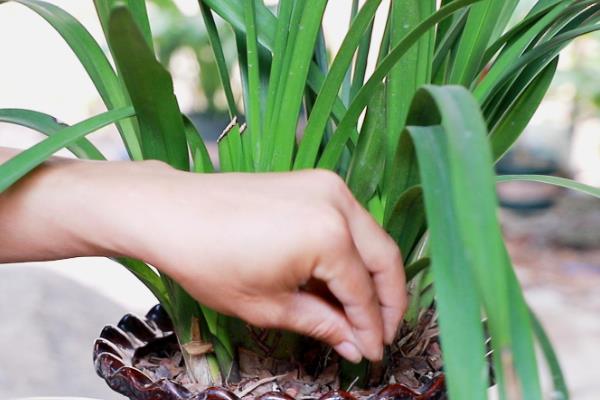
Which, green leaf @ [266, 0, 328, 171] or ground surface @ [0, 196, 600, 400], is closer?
green leaf @ [266, 0, 328, 171]

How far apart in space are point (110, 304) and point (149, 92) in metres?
1.10

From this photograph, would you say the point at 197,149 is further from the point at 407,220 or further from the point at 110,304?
the point at 110,304

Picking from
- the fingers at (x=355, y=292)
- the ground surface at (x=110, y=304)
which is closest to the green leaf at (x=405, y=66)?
the fingers at (x=355, y=292)

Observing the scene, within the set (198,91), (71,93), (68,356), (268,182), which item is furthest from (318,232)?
(71,93)

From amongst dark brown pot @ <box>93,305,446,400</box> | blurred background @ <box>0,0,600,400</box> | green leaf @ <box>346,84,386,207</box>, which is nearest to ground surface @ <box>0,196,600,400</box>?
blurred background @ <box>0,0,600,400</box>

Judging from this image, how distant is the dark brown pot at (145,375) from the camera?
15.1 inches

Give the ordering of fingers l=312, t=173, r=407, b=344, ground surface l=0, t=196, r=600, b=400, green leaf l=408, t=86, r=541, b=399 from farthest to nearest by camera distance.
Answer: ground surface l=0, t=196, r=600, b=400
fingers l=312, t=173, r=407, b=344
green leaf l=408, t=86, r=541, b=399

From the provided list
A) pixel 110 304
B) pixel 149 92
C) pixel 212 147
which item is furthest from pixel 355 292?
pixel 212 147

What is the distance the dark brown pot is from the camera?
384mm

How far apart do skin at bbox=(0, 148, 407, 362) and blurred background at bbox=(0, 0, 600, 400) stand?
0.79 m

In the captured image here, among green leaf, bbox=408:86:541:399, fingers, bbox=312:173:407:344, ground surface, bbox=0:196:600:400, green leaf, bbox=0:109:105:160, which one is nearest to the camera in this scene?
green leaf, bbox=408:86:541:399

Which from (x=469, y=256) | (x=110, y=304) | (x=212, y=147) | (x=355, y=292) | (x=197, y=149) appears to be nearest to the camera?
(x=469, y=256)

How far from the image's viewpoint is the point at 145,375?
411 mm

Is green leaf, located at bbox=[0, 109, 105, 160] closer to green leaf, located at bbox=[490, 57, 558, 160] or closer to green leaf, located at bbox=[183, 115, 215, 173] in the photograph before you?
green leaf, located at bbox=[183, 115, 215, 173]
